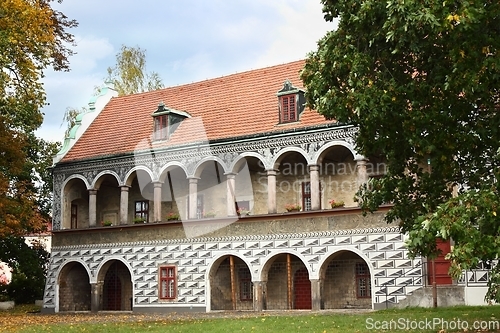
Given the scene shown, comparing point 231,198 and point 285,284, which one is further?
point 285,284

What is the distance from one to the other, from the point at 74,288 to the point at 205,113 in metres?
9.65

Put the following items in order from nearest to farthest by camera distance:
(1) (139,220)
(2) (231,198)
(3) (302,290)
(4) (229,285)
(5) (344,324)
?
(5) (344,324) < (2) (231,198) < (3) (302,290) < (4) (229,285) < (1) (139,220)

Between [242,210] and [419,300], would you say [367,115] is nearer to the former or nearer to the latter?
[419,300]

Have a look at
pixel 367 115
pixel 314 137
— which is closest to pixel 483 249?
pixel 367 115

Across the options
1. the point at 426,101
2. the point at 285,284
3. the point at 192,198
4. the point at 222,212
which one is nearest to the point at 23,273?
the point at 222,212

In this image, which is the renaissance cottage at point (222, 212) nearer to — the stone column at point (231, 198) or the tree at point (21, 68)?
the stone column at point (231, 198)

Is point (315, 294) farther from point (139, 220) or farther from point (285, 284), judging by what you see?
point (139, 220)

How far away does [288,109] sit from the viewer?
85.8ft

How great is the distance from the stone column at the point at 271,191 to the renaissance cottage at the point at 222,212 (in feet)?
0.13

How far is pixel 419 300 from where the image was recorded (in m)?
21.8

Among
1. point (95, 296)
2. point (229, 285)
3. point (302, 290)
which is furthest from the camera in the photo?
point (95, 296)

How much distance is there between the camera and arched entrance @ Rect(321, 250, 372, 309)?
82.8ft

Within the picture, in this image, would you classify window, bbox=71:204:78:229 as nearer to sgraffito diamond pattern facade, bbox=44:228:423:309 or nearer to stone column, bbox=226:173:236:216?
sgraffito diamond pattern facade, bbox=44:228:423:309

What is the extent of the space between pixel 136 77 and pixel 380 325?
28930 millimetres
